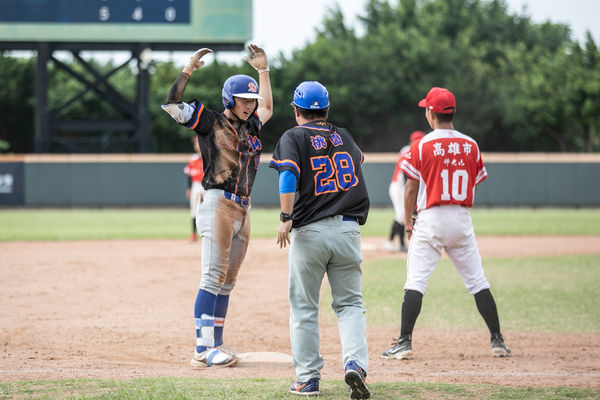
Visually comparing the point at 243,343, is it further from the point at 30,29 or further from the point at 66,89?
the point at 66,89

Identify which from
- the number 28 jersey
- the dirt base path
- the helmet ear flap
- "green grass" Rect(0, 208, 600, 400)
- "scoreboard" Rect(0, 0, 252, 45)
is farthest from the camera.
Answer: "scoreboard" Rect(0, 0, 252, 45)

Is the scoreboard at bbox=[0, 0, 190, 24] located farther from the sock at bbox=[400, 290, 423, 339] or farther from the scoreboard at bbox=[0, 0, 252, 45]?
the sock at bbox=[400, 290, 423, 339]

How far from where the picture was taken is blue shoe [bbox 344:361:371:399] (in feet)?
12.8

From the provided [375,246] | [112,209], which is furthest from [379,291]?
[112,209]

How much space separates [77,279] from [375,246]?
6001mm

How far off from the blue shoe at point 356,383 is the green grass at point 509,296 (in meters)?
2.77

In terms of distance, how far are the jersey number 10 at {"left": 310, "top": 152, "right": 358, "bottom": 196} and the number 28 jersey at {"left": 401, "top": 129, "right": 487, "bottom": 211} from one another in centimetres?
100

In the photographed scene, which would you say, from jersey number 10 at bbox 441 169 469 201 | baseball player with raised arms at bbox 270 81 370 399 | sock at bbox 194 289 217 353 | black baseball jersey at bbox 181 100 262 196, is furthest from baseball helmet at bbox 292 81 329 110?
sock at bbox 194 289 217 353

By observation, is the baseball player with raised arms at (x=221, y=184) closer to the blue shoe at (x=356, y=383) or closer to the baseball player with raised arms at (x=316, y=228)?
the baseball player with raised arms at (x=316, y=228)

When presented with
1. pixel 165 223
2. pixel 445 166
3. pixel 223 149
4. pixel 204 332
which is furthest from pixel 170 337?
pixel 165 223

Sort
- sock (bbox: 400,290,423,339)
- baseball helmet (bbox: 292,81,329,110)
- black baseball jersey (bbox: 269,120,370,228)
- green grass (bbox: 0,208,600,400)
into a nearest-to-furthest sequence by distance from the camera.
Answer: green grass (bbox: 0,208,600,400)
black baseball jersey (bbox: 269,120,370,228)
baseball helmet (bbox: 292,81,329,110)
sock (bbox: 400,290,423,339)

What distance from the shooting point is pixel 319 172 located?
13.8ft

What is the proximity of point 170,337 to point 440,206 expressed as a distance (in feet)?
8.42

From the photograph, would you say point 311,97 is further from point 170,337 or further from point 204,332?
point 170,337
